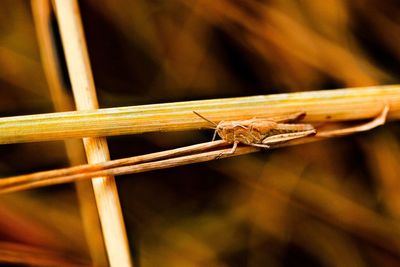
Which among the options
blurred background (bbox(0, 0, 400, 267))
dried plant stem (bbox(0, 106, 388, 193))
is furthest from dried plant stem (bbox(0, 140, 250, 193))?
blurred background (bbox(0, 0, 400, 267))

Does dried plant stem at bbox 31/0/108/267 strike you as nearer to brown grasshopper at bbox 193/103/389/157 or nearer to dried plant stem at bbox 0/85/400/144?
dried plant stem at bbox 0/85/400/144

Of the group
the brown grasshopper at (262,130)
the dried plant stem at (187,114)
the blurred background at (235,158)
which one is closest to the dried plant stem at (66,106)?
the blurred background at (235,158)

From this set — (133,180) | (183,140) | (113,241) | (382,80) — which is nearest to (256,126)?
(113,241)

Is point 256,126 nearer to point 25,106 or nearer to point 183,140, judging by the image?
point 183,140

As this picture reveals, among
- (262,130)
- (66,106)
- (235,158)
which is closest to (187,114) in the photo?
(262,130)

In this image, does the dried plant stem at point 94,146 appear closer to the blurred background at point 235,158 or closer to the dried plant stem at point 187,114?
the dried plant stem at point 187,114

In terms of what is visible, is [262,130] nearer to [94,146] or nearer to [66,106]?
[94,146]
